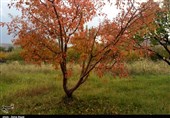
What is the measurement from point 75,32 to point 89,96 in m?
3.24

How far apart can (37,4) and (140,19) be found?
3.73 metres

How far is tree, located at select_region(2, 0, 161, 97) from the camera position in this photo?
11.2m

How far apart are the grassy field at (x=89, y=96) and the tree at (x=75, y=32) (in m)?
1.37

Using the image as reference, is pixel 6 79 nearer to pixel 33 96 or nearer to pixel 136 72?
pixel 33 96

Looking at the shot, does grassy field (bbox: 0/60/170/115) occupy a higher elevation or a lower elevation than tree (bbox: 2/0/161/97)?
lower

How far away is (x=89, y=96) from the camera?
1354 centimetres

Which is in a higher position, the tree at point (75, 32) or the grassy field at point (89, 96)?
the tree at point (75, 32)

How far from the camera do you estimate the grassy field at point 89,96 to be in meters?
11.6

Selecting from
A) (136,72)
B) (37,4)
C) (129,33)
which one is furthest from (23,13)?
(136,72)

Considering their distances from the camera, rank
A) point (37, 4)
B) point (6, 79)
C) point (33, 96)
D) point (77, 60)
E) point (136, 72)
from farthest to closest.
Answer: point (136, 72) < point (6, 79) < point (33, 96) < point (77, 60) < point (37, 4)

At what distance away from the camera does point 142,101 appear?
1262 cm

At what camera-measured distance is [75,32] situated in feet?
38.1

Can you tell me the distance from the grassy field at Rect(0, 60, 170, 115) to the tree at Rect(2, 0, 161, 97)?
137 centimetres

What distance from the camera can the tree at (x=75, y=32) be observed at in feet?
36.9
